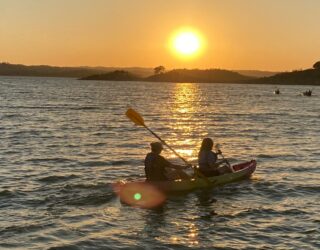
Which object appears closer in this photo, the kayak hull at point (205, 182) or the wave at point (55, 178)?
the kayak hull at point (205, 182)

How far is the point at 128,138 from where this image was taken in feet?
124

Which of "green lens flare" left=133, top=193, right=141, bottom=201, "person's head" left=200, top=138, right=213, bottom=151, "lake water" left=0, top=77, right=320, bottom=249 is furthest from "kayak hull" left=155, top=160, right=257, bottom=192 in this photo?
"person's head" left=200, top=138, right=213, bottom=151

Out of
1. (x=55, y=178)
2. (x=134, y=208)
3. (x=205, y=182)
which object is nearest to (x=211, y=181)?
(x=205, y=182)

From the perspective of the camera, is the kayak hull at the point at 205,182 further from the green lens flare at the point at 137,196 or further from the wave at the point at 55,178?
the wave at the point at 55,178

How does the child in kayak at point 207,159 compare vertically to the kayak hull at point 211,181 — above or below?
above

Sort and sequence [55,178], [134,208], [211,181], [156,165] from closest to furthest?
[134,208] < [156,165] < [211,181] < [55,178]

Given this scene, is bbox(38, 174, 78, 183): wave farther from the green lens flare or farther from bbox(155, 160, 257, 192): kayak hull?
bbox(155, 160, 257, 192): kayak hull

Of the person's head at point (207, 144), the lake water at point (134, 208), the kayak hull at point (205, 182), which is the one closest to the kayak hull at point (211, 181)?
the kayak hull at point (205, 182)

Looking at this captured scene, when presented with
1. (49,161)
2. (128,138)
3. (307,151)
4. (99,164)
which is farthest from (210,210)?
(128,138)

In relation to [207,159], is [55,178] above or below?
below

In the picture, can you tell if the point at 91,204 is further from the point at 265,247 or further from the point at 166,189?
the point at 265,247

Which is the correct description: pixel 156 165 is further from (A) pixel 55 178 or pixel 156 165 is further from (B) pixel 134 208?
(A) pixel 55 178

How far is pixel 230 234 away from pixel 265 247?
4.49 feet

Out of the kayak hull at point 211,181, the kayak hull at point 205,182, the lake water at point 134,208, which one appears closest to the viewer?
the lake water at point 134,208
